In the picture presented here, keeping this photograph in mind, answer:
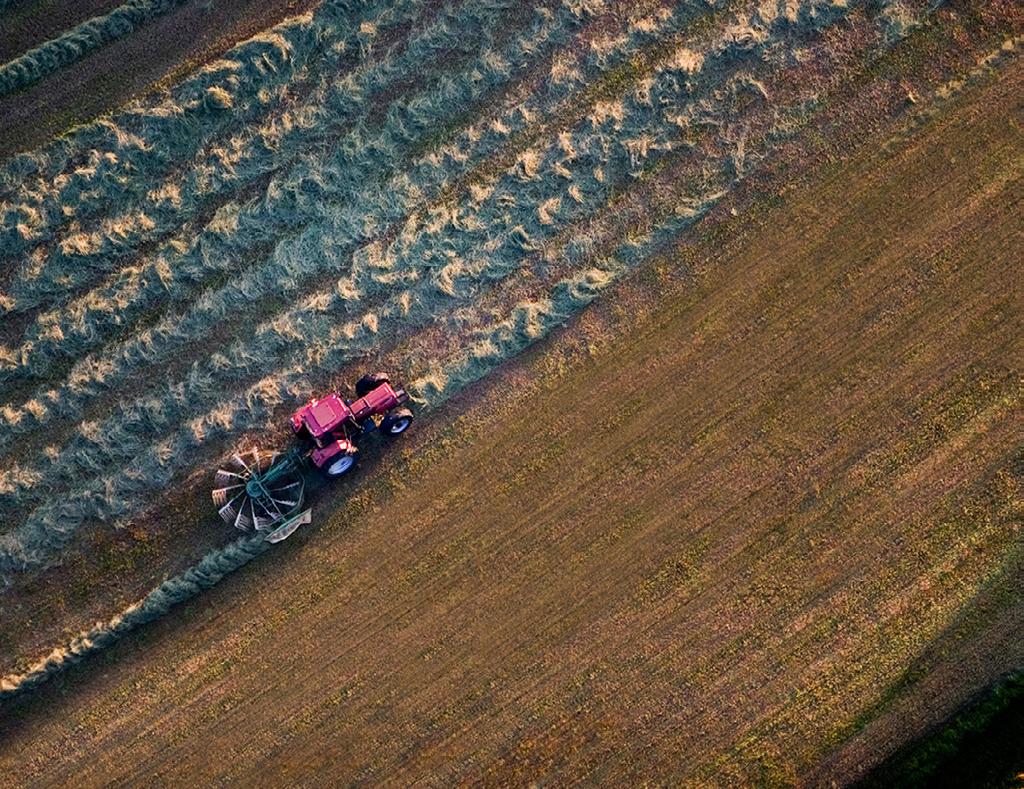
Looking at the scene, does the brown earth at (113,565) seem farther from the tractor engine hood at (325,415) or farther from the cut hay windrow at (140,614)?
the tractor engine hood at (325,415)

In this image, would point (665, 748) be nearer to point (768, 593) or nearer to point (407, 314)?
point (768, 593)

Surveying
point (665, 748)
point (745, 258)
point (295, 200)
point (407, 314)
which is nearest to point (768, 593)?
point (665, 748)

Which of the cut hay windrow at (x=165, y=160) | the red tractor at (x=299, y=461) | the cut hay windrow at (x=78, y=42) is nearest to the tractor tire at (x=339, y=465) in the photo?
the red tractor at (x=299, y=461)

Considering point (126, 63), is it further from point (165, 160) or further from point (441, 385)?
point (441, 385)

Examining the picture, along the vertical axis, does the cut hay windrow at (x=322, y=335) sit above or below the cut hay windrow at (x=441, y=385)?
above

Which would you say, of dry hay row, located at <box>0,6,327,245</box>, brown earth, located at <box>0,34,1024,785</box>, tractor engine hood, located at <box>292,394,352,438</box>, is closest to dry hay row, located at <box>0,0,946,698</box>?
brown earth, located at <box>0,34,1024,785</box>

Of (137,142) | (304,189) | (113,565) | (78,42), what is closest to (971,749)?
(304,189)
